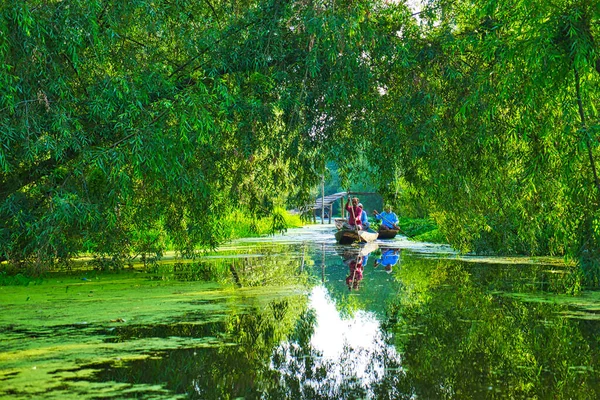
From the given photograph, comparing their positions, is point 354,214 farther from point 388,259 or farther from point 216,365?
point 216,365

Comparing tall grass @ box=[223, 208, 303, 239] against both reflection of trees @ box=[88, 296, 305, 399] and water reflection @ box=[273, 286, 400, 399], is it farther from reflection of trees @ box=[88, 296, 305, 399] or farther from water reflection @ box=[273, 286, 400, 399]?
reflection of trees @ box=[88, 296, 305, 399]

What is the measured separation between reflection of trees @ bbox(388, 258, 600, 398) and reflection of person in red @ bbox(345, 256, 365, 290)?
79 cm

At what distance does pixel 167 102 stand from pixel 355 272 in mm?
6209

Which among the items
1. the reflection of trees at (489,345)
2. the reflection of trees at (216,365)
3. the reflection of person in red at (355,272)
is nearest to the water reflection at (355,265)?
the reflection of person in red at (355,272)

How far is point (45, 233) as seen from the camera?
23.0ft

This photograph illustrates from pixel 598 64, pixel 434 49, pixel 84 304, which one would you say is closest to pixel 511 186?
pixel 434 49

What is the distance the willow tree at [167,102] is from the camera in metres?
6.87

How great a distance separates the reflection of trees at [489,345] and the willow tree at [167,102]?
218 cm

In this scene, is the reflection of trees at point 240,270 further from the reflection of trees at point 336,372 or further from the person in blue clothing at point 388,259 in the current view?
the reflection of trees at point 336,372

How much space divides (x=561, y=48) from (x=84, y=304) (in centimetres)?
533

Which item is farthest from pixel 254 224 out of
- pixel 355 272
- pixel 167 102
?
pixel 167 102

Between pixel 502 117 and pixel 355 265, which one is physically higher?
pixel 502 117

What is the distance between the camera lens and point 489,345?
5859 mm

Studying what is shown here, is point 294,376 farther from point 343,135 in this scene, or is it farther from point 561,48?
point 343,135
